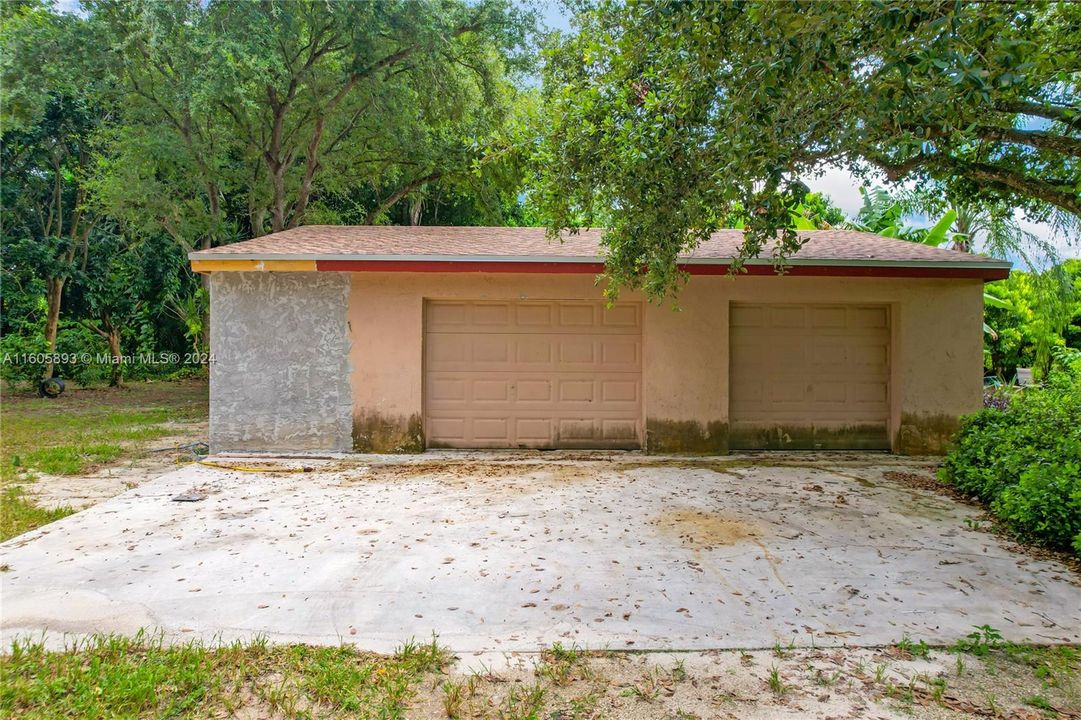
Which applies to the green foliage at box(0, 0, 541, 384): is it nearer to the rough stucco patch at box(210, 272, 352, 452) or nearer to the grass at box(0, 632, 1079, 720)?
the rough stucco patch at box(210, 272, 352, 452)

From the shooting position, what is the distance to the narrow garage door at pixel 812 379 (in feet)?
29.8

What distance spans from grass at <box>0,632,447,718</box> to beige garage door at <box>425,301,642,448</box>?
5.68m

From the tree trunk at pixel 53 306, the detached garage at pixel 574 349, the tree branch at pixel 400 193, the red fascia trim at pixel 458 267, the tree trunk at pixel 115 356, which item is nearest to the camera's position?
the red fascia trim at pixel 458 267

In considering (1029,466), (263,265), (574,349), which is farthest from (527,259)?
(1029,466)

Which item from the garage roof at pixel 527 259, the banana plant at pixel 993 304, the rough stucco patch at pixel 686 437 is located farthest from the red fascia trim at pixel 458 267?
the banana plant at pixel 993 304

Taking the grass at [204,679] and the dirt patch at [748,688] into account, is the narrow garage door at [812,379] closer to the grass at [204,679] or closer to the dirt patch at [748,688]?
the dirt patch at [748,688]

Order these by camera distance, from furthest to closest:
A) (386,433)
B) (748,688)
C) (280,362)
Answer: (386,433) < (280,362) < (748,688)

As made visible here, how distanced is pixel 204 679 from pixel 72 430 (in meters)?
10.1

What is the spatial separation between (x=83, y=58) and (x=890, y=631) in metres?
14.5

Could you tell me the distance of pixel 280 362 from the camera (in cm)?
857

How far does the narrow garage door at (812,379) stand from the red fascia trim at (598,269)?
2.48 feet

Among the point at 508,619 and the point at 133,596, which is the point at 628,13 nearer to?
the point at 508,619

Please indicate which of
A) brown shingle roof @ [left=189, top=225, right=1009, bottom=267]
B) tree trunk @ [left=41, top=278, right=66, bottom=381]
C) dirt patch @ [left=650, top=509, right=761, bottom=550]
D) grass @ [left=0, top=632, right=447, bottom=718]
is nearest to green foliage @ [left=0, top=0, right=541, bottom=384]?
tree trunk @ [left=41, top=278, right=66, bottom=381]

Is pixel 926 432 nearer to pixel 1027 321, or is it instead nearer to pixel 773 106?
pixel 773 106
